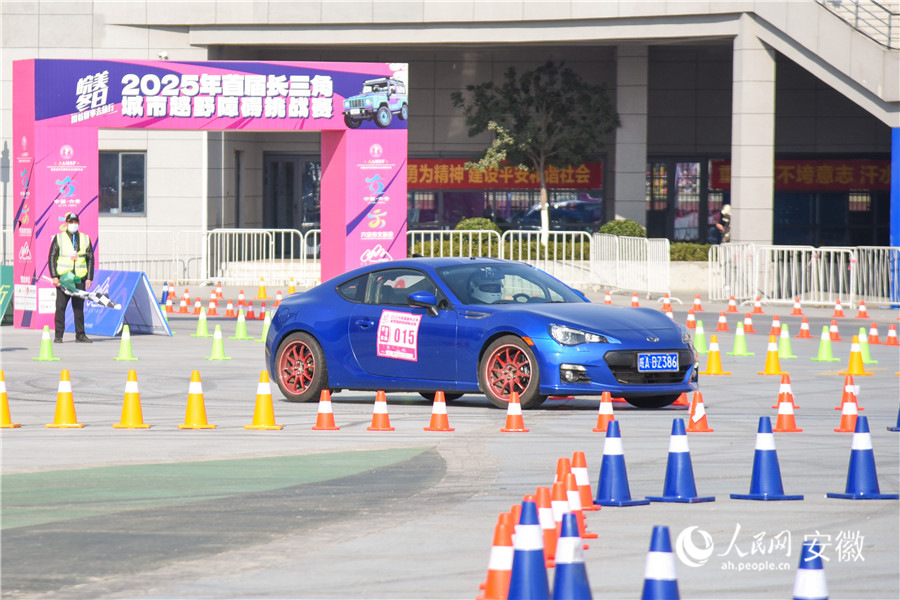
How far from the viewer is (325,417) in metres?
12.2

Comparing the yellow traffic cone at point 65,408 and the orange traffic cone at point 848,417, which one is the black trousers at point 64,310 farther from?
the orange traffic cone at point 848,417

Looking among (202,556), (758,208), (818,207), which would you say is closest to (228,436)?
(202,556)

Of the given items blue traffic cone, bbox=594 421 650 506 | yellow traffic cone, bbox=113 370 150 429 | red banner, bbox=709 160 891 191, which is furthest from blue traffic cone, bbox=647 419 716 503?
red banner, bbox=709 160 891 191

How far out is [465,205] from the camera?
41.2m

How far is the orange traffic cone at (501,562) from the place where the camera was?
5.75 metres

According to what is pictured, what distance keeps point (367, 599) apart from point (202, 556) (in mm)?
1223

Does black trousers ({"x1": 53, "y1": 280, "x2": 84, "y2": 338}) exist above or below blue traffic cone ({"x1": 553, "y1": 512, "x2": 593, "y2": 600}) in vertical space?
above

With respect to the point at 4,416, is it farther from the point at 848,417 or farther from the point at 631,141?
the point at 631,141

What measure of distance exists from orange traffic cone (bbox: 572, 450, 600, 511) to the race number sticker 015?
5236 millimetres

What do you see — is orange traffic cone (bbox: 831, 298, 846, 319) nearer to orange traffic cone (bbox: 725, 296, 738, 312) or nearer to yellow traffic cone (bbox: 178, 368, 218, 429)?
orange traffic cone (bbox: 725, 296, 738, 312)

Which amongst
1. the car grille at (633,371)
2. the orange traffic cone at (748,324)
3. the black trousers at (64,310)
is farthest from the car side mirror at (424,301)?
the orange traffic cone at (748,324)

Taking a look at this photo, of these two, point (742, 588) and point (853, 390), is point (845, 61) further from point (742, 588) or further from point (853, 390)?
point (742, 588)

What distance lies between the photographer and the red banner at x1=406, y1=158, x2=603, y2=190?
41.0 m

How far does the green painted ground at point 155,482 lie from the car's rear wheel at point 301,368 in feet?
11.0
